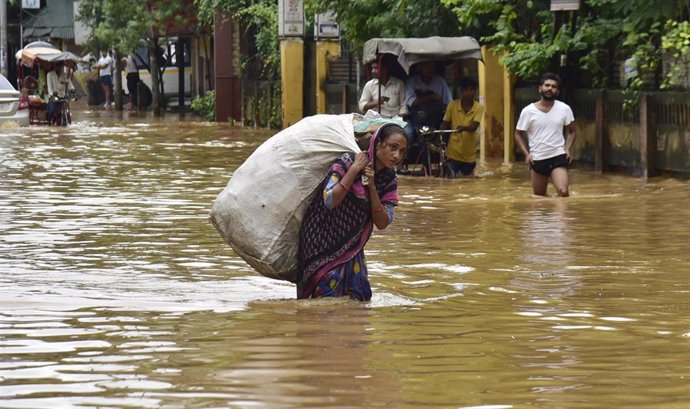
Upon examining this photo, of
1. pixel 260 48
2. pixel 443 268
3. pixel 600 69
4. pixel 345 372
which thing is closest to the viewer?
pixel 345 372

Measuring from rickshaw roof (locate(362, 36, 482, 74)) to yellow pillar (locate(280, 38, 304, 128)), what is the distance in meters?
12.8

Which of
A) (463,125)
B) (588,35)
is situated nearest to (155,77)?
(588,35)

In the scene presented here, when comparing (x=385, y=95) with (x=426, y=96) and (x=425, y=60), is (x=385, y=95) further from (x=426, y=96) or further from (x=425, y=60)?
(x=425, y=60)

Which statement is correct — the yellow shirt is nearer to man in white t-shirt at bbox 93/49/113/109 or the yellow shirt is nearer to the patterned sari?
the patterned sari

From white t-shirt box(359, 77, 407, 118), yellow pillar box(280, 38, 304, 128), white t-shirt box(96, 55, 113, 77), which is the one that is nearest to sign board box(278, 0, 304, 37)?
yellow pillar box(280, 38, 304, 128)

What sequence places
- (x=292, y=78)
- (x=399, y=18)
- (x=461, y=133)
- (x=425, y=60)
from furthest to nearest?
(x=292, y=78), (x=399, y=18), (x=425, y=60), (x=461, y=133)

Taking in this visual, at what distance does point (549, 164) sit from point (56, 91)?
24.6 meters

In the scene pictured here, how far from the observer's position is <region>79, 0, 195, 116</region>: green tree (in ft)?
154

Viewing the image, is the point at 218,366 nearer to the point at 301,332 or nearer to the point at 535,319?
the point at 301,332

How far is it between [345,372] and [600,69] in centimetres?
1548

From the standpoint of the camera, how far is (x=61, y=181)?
19.4 metres

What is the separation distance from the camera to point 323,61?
32.9 meters

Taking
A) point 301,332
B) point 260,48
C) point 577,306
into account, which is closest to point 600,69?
point 577,306

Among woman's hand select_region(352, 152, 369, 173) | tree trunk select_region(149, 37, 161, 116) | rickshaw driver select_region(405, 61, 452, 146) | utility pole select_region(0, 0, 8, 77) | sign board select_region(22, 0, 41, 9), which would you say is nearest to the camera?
woman's hand select_region(352, 152, 369, 173)
